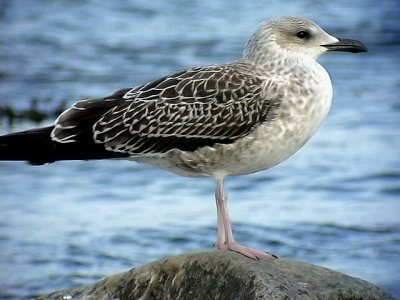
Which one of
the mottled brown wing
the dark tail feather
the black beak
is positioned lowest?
the dark tail feather

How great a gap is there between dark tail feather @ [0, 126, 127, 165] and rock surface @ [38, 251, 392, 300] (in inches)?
33.1

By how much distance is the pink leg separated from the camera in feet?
25.6

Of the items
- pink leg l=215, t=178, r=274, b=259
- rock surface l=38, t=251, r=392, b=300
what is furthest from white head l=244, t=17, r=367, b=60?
rock surface l=38, t=251, r=392, b=300

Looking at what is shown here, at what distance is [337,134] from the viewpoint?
1377 cm

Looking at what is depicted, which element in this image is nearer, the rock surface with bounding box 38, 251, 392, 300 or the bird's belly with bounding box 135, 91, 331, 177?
the rock surface with bounding box 38, 251, 392, 300

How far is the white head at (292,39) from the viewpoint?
326 inches

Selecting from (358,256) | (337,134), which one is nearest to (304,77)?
(358,256)

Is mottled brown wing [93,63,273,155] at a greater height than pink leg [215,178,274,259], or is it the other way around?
mottled brown wing [93,63,273,155]

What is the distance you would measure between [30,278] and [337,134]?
458cm

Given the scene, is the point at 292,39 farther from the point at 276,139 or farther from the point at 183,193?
the point at 183,193

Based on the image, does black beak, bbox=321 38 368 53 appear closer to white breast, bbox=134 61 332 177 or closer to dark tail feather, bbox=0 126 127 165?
white breast, bbox=134 61 332 177

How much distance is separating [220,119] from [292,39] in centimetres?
72

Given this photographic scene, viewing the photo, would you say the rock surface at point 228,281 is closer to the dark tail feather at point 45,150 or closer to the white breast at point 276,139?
the white breast at point 276,139

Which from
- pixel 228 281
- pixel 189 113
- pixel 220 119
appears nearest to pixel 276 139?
pixel 220 119
